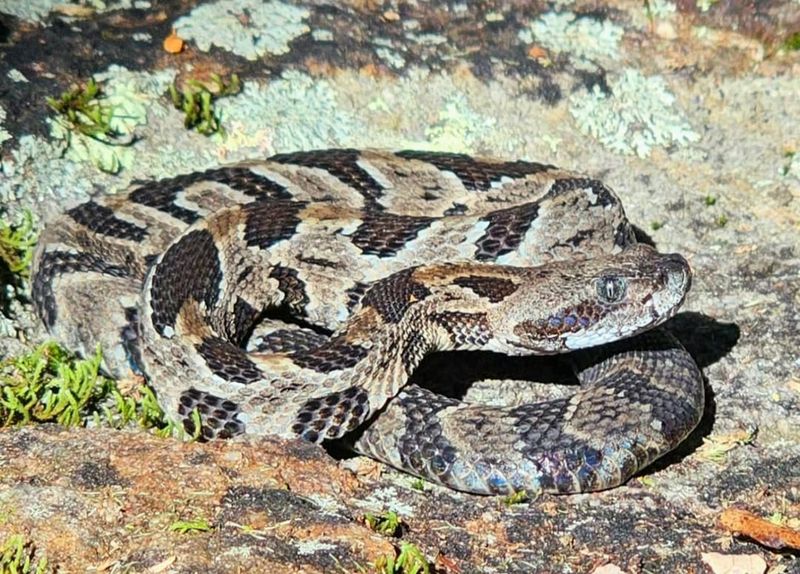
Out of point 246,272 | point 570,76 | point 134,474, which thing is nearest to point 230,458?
point 134,474

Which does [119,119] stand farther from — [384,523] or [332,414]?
[384,523]

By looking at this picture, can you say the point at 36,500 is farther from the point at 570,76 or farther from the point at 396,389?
the point at 570,76

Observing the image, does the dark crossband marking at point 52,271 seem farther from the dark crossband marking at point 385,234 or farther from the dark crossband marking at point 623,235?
the dark crossband marking at point 623,235

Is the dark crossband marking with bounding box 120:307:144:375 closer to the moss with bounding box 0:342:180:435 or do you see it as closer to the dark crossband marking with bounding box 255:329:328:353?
the moss with bounding box 0:342:180:435

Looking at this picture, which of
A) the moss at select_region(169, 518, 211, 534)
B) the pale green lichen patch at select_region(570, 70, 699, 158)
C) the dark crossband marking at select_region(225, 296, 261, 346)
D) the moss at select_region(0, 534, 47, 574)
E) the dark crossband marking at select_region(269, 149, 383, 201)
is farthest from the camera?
the pale green lichen patch at select_region(570, 70, 699, 158)

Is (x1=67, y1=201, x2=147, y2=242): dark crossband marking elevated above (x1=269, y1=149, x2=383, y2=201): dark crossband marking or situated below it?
below

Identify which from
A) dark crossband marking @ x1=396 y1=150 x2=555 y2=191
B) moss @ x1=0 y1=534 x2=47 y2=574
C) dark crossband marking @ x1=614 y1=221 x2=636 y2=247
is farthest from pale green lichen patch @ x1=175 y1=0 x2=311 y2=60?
moss @ x1=0 y1=534 x2=47 y2=574
